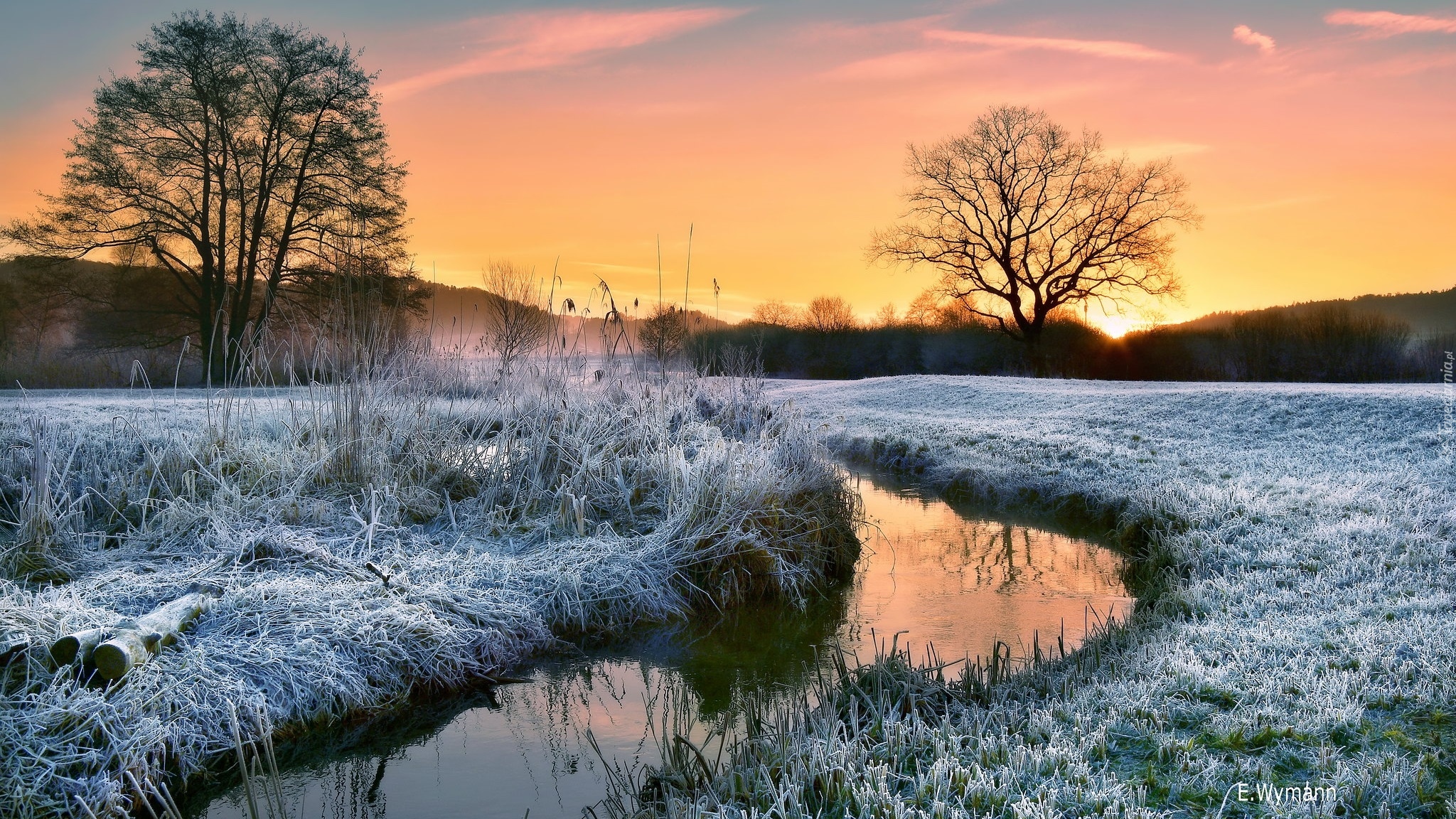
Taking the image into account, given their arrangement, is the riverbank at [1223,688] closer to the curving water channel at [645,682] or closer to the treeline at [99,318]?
the curving water channel at [645,682]

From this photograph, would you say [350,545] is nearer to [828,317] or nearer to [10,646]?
[10,646]

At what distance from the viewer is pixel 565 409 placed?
6941mm

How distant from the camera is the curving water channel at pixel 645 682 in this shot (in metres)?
3.30

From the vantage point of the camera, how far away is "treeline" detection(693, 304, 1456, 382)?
20172mm

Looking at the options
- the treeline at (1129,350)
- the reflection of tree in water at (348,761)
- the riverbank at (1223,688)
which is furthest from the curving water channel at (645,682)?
the treeline at (1129,350)

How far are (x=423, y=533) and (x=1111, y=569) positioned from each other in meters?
5.28

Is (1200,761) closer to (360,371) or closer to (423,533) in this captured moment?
(423,533)

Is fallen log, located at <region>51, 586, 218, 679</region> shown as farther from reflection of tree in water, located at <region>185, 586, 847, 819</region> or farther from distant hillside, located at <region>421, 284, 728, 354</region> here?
distant hillside, located at <region>421, 284, 728, 354</region>

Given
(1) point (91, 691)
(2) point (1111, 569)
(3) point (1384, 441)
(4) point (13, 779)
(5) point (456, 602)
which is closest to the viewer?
(4) point (13, 779)

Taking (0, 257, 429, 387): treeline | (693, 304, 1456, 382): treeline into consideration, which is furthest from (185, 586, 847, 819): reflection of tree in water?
(0, 257, 429, 387): treeline

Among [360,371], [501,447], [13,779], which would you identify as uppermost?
[360,371]

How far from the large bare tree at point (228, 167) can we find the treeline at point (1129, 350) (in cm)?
976

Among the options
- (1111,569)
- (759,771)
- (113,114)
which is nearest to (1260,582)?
(1111,569)

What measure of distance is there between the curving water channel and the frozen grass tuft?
0.27 meters
